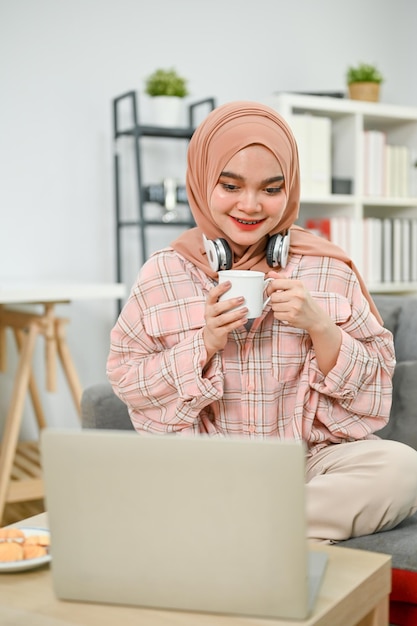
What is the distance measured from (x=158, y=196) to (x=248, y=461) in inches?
108

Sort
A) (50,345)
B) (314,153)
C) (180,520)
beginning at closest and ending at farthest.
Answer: (180,520) → (50,345) → (314,153)

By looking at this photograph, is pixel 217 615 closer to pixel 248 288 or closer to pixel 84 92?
pixel 248 288

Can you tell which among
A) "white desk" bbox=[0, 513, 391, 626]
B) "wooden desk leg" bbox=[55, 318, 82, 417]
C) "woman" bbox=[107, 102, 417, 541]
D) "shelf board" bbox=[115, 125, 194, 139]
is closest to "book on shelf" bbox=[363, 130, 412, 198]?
"shelf board" bbox=[115, 125, 194, 139]

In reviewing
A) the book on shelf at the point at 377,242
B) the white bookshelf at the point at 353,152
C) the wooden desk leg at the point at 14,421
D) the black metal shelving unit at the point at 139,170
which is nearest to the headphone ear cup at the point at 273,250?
the wooden desk leg at the point at 14,421

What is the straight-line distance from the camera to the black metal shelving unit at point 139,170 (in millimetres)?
3379

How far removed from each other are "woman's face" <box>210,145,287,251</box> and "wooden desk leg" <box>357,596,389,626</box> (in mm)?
691

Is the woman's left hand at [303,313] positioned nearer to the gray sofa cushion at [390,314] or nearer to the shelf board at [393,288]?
the gray sofa cushion at [390,314]

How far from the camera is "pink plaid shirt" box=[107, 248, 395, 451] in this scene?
58.6 inches

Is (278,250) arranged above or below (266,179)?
below

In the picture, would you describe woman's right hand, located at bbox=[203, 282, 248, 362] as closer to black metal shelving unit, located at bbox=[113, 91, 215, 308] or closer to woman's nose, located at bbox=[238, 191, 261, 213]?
woman's nose, located at bbox=[238, 191, 261, 213]

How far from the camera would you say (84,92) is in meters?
3.51

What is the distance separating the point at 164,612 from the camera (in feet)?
2.99

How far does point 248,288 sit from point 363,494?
38cm

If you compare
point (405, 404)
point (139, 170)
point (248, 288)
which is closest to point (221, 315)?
point (248, 288)
